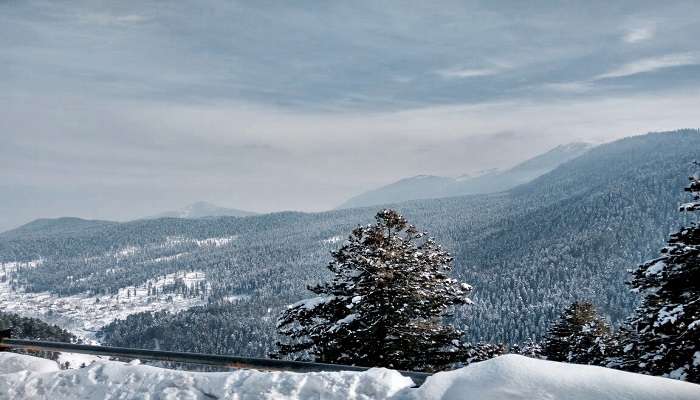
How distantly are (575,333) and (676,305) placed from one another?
20008 mm

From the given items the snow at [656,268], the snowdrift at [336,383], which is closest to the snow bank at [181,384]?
the snowdrift at [336,383]

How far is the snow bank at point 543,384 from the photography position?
14.5 feet

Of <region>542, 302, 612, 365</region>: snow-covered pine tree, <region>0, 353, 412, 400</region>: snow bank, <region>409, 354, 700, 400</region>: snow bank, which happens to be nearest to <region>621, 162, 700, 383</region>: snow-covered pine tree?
<region>409, 354, 700, 400</region>: snow bank

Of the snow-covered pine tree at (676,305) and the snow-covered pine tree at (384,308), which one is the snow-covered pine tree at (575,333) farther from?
the snow-covered pine tree at (676,305)

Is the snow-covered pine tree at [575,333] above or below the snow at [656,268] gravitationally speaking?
below

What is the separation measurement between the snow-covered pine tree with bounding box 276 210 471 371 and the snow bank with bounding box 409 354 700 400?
1103cm

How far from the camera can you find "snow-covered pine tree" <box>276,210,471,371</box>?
55.7 ft

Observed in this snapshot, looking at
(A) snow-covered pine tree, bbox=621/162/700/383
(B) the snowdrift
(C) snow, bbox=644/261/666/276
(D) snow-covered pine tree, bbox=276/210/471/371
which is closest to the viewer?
(B) the snowdrift

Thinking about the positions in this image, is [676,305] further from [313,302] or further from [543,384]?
[313,302]

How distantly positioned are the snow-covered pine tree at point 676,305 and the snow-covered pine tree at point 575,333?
13807 mm

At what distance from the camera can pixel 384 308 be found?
669 inches

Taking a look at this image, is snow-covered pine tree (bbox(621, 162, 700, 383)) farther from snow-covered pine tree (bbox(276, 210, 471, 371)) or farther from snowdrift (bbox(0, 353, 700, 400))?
snowdrift (bbox(0, 353, 700, 400))

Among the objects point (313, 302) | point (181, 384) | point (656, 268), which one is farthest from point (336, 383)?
point (313, 302)

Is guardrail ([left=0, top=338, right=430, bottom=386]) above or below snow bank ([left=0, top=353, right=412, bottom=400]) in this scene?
above
